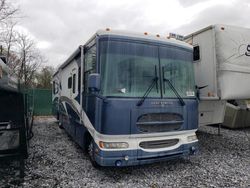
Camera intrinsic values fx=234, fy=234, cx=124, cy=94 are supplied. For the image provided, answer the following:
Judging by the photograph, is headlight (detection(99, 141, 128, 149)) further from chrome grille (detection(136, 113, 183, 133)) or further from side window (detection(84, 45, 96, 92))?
side window (detection(84, 45, 96, 92))

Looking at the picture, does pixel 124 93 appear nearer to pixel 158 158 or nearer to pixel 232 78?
pixel 158 158

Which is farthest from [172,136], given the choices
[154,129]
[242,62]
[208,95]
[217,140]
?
[217,140]

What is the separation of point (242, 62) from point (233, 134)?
13.8 ft

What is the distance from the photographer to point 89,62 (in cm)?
491

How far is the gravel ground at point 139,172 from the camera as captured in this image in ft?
14.0

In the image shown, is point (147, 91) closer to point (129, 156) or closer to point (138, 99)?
point (138, 99)

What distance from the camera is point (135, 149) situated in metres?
4.26

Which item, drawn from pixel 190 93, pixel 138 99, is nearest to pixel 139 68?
pixel 138 99

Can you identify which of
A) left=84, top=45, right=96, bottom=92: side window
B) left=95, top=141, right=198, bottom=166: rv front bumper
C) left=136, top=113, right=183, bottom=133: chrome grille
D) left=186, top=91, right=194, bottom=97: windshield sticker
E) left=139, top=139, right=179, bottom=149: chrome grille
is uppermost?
left=84, top=45, right=96, bottom=92: side window

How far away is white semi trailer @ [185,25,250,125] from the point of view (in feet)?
18.2

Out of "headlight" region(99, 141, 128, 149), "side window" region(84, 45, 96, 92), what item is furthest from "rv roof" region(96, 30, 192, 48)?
"headlight" region(99, 141, 128, 149)

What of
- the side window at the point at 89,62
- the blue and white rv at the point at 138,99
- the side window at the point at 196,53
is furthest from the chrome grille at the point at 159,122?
the side window at the point at 196,53

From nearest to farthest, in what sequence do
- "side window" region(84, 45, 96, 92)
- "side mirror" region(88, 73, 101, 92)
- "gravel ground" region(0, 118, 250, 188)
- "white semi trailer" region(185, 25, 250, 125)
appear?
"side mirror" region(88, 73, 101, 92)
"gravel ground" region(0, 118, 250, 188)
"side window" region(84, 45, 96, 92)
"white semi trailer" region(185, 25, 250, 125)

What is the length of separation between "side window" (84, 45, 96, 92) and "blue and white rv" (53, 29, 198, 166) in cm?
2
